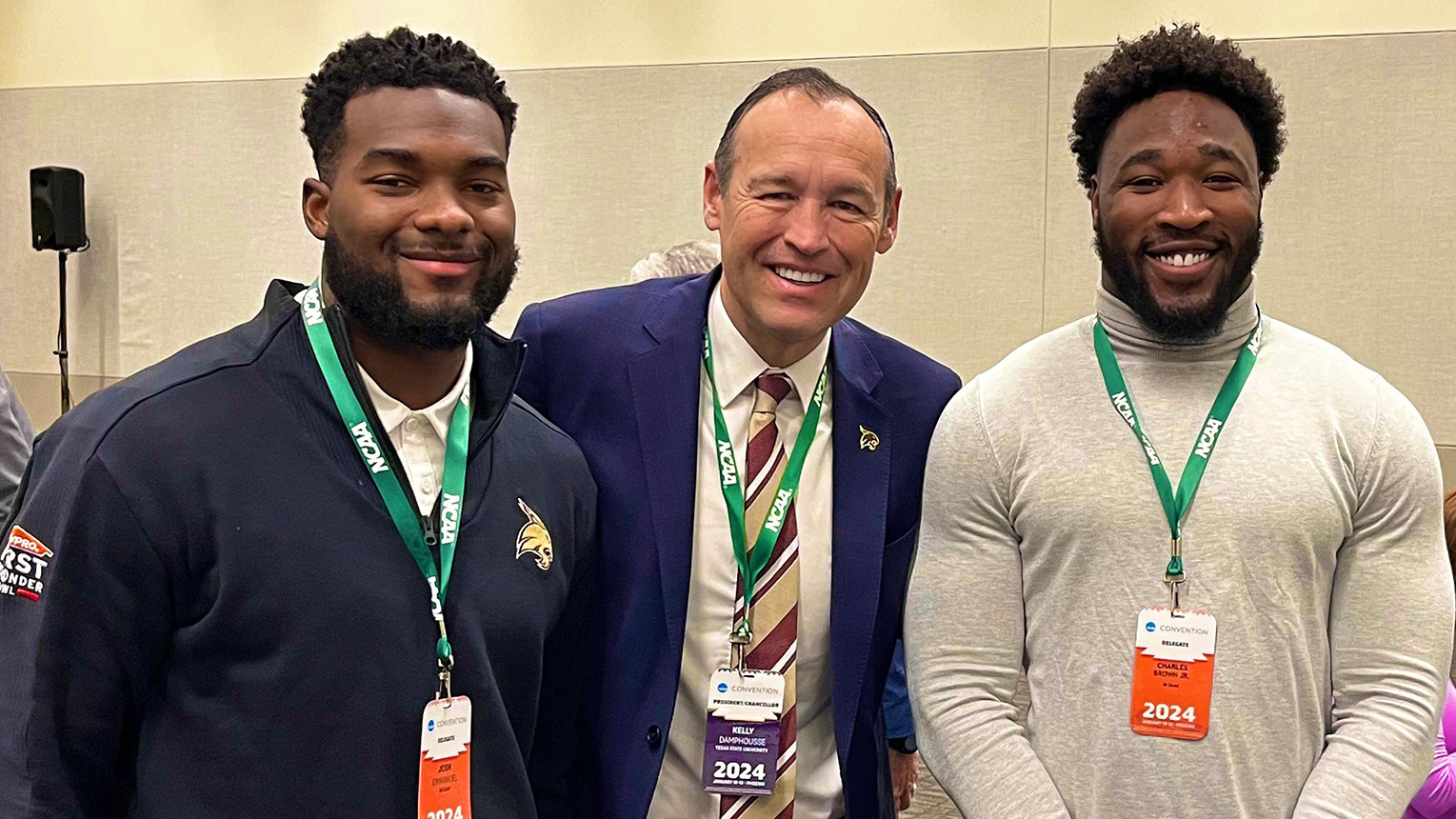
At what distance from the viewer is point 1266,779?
5.54 ft

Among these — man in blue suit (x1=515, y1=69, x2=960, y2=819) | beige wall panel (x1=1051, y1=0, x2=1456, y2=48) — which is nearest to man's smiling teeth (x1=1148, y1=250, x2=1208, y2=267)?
man in blue suit (x1=515, y1=69, x2=960, y2=819)

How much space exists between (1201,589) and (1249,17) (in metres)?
3.84

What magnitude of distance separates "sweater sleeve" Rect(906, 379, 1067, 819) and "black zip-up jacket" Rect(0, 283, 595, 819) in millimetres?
642

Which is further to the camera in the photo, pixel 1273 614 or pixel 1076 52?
pixel 1076 52

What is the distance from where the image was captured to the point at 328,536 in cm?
148

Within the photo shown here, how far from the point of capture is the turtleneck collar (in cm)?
182

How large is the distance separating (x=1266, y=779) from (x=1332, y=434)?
0.48 meters

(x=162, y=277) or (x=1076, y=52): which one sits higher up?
(x=1076, y=52)

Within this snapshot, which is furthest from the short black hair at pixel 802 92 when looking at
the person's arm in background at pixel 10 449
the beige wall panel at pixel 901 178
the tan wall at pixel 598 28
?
the tan wall at pixel 598 28

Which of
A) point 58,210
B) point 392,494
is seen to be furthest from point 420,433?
point 58,210

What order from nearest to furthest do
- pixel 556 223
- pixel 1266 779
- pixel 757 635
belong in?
pixel 1266 779
pixel 757 635
pixel 556 223

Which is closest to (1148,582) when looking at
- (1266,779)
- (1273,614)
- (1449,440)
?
(1273,614)

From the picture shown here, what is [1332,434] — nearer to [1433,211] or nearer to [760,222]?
[760,222]

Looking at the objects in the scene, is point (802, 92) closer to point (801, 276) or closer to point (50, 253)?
point (801, 276)
